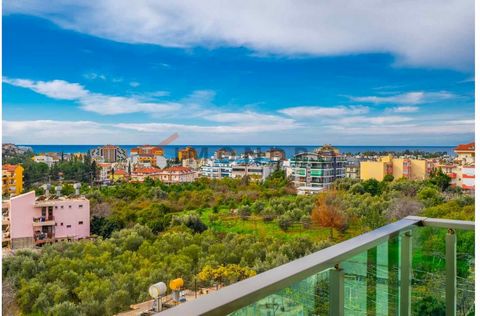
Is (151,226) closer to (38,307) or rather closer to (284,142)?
(38,307)

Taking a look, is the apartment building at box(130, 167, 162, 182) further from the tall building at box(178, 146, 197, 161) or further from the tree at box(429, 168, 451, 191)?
the tree at box(429, 168, 451, 191)

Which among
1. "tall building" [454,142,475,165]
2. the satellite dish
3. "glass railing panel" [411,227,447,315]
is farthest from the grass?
"glass railing panel" [411,227,447,315]

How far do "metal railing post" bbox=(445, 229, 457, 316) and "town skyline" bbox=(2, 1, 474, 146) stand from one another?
4422mm

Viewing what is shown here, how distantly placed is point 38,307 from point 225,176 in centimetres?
311

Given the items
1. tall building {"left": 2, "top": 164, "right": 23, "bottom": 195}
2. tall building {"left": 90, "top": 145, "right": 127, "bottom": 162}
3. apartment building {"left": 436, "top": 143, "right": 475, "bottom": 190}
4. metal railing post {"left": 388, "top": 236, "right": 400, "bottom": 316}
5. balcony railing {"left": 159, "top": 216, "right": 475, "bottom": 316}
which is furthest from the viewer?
tall building {"left": 90, "top": 145, "right": 127, "bottom": 162}

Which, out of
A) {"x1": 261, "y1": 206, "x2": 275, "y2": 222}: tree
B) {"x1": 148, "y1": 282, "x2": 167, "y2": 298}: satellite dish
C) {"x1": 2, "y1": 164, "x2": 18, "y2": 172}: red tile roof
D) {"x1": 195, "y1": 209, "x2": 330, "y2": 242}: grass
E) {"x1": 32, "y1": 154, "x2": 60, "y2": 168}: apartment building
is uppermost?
{"x1": 32, "y1": 154, "x2": 60, "y2": 168}: apartment building

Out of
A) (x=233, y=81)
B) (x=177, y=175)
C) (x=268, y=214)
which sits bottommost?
(x=268, y=214)

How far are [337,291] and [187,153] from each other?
537 cm

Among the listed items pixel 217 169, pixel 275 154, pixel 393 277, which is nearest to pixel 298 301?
pixel 393 277

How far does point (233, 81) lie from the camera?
7.61 metres

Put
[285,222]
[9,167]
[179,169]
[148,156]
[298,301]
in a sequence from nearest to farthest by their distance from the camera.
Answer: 1. [298,301]
2. [9,167]
3. [148,156]
4. [179,169]
5. [285,222]

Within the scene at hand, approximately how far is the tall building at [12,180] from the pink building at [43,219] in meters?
0.13

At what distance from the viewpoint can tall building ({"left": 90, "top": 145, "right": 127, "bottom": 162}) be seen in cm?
563

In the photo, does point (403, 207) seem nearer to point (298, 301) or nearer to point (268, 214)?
point (268, 214)
